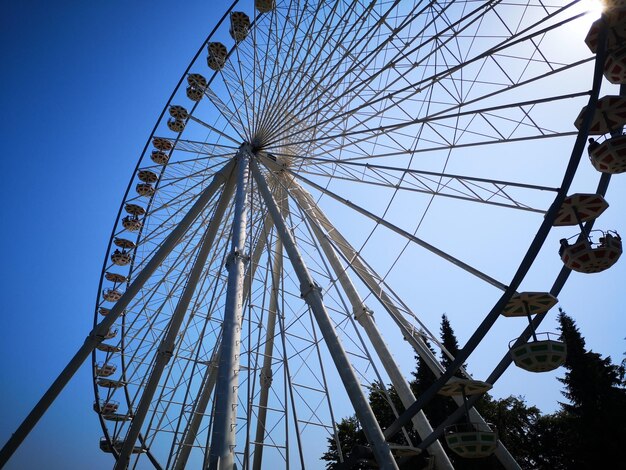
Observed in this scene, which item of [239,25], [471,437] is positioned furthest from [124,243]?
[471,437]

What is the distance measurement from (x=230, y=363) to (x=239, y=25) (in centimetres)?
1330

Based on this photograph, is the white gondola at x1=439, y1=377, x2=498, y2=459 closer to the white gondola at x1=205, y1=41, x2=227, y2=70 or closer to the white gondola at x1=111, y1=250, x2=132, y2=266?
the white gondola at x1=205, y1=41, x2=227, y2=70

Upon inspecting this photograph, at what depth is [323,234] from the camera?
42.5ft

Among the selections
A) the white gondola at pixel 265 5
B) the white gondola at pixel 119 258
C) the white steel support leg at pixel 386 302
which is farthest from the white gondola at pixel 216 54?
the white gondola at pixel 119 258

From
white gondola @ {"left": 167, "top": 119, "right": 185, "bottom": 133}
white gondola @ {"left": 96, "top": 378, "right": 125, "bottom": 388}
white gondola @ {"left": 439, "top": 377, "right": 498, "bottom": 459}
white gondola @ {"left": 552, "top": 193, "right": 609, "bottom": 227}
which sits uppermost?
white gondola @ {"left": 167, "top": 119, "right": 185, "bottom": 133}

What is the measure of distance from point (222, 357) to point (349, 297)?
4268 millimetres

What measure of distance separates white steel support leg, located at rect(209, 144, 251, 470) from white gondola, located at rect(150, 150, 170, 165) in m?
9.25

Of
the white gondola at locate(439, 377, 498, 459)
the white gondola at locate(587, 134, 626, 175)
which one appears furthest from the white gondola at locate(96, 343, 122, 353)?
the white gondola at locate(587, 134, 626, 175)

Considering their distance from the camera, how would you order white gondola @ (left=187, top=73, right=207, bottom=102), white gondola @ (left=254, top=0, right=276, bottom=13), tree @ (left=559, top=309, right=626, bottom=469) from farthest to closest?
1. tree @ (left=559, top=309, right=626, bottom=469)
2. white gondola @ (left=187, top=73, right=207, bottom=102)
3. white gondola @ (left=254, top=0, right=276, bottom=13)

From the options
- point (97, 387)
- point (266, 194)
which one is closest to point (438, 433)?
point (266, 194)

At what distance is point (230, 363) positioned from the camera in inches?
355

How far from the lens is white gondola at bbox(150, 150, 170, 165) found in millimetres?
20094

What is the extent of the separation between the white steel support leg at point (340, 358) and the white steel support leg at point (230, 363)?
4.76ft

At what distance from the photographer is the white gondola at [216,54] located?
17.1 m
